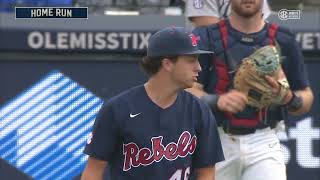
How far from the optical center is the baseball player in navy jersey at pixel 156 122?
11.9ft

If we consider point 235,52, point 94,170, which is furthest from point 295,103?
point 94,170

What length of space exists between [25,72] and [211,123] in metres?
2.18

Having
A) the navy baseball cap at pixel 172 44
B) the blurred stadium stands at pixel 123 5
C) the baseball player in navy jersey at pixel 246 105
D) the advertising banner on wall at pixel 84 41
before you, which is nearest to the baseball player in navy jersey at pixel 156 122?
the navy baseball cap at pixel 172 44

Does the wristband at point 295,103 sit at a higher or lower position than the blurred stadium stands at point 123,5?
lower

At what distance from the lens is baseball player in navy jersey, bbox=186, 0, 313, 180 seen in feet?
14.9

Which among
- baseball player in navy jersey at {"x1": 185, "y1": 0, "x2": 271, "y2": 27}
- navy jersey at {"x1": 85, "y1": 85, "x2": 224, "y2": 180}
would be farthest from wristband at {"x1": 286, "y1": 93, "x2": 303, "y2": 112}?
navy jersey at {"x1": 85, "y1": 85, "x2": 224, "y2": 180}

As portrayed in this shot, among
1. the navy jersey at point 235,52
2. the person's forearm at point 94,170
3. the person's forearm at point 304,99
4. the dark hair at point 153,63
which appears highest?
the dark hair at point 153,63

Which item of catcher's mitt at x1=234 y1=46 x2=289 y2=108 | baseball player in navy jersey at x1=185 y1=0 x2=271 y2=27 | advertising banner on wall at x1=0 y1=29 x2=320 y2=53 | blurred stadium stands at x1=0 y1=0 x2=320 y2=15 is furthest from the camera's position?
blurred stadium stands at x1=0 y1=0 x2=320 y2=15

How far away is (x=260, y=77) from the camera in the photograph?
4445 millimetres

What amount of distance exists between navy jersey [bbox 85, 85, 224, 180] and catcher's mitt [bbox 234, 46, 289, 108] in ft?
2.51

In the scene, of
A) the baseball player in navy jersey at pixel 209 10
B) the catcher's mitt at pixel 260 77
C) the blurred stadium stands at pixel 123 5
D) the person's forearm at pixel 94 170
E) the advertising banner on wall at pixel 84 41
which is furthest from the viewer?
the blurred stadium stands at pixel 123 5

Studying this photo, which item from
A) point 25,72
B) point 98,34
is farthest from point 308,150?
point 25,72

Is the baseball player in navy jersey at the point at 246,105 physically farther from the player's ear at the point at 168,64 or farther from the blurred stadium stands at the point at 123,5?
the blurred stadium stands at the point at 123,5

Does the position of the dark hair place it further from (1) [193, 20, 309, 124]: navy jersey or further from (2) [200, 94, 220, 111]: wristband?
(1) [193, 20, 309, 124]: navy jersey
